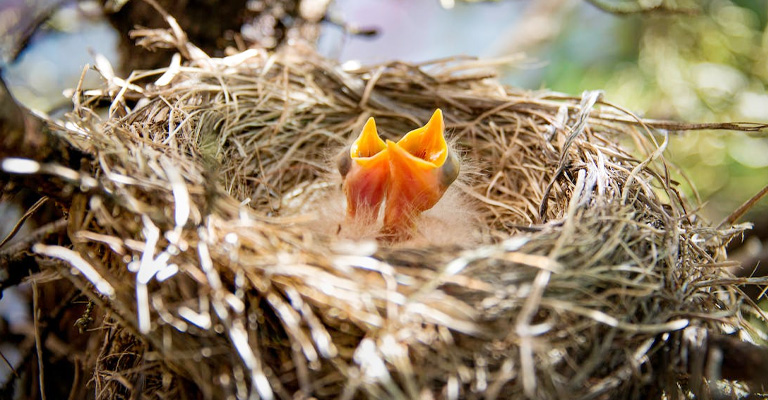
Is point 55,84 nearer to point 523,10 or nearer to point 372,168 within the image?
point 372,168

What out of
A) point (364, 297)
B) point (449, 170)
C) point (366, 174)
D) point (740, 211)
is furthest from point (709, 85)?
point (364, 297)

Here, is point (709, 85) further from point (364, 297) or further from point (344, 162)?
point (364, 297)

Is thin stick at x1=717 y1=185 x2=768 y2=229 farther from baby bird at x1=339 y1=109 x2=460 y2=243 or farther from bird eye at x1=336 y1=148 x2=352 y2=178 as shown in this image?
bird eye at x1=336 y1=148 x2=352 y2=178

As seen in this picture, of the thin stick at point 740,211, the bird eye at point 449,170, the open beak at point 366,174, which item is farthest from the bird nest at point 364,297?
the open beak at point 366,174

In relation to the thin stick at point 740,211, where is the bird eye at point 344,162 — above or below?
below

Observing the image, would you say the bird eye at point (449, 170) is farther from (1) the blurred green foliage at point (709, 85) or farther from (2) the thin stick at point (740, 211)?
(1) the blurred green foliage at point (709, 85)

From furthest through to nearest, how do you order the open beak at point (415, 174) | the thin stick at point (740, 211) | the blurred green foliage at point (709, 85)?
the blurred green foliage at point (709, 85), the open beak at point (415, 174), the thin stick at point (740, 211)

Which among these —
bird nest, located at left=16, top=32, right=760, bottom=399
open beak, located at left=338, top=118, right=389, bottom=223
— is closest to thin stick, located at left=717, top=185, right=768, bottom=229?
bird nest, located at left=16, top=32, right=760, bottom=399

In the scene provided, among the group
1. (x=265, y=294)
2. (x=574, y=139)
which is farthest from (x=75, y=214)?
(x=574, y=139)
